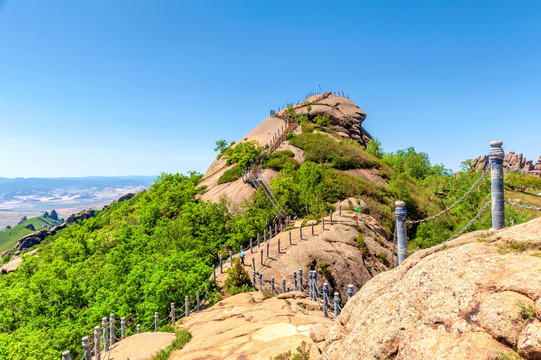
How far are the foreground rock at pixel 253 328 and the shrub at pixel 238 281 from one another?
371 cm

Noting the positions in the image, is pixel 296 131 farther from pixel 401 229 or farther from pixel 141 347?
pixel 141 347

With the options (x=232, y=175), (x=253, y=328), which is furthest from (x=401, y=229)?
(x=232, y=175)

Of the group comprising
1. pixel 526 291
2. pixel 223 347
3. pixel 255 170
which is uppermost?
pixel 255 170

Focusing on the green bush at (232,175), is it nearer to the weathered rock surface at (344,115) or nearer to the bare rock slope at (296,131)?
the bare rock slope at (296,131)

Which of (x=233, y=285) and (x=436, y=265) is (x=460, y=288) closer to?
(x=436, y=265)

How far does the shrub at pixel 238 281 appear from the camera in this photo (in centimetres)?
2033

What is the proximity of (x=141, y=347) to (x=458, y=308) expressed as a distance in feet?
36.5

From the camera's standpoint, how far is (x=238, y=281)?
2078 centimetres

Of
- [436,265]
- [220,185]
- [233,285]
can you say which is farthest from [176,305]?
[220,185]

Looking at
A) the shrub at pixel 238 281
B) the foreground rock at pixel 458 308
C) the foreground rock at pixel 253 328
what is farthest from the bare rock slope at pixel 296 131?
the foreground rock at pixel 458 308

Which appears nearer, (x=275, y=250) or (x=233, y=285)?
(x=233, y=285)

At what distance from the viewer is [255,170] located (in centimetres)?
4512

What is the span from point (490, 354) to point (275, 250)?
20233 millimetres

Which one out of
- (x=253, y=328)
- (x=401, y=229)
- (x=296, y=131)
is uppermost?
(x=296, y=131)
